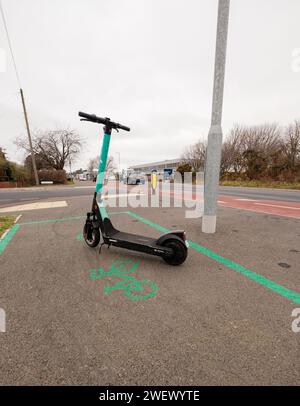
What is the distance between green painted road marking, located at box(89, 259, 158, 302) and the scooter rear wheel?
571 millimetres

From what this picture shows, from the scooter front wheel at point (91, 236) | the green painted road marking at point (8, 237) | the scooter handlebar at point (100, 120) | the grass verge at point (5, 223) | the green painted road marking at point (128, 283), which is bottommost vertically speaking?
the green painted road marking at point (128, 283)

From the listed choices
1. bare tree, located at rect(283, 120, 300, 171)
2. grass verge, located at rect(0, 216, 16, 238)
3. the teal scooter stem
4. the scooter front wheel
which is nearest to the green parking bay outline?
grass verge, located at rect(0, 216, 16, 238)

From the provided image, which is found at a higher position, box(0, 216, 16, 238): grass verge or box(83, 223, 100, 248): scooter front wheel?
box(83, 223, 100, 248): scooter front wheel

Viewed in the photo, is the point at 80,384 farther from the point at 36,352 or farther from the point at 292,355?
the point at 292,355

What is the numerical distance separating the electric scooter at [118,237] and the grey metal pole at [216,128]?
5.94 ft

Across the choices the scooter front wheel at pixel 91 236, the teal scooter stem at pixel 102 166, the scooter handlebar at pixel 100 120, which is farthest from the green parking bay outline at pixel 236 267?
the scooter handlebar at pixel 100 120

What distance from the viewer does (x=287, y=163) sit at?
83.9 ft

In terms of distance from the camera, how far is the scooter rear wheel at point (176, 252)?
2908 millimetres

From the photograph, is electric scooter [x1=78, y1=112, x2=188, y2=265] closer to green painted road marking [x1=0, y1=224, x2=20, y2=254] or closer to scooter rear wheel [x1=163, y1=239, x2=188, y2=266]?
scooter rear wheel [x1=163, y1=239, x2=188, y2=266]

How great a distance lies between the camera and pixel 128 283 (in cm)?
247

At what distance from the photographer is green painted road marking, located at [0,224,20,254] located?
373 centimetres

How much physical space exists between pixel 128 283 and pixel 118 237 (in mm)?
1034

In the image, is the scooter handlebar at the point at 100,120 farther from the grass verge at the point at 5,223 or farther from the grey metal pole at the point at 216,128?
the grass verge at the point at 5,223
